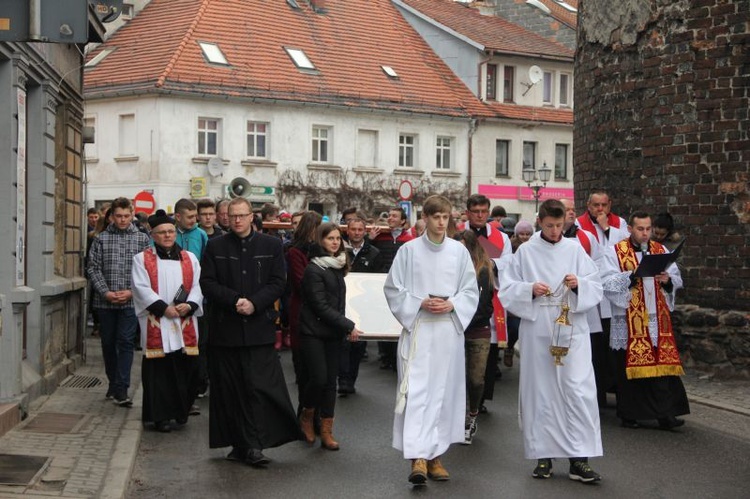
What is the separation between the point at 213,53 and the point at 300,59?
352cm

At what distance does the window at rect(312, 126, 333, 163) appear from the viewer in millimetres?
44750

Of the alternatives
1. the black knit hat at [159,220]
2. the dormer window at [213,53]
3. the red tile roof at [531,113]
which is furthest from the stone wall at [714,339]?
the red tile roof at [531,113]

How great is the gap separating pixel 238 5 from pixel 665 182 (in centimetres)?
3167

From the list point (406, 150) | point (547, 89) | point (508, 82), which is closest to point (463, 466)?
point (406, 150)

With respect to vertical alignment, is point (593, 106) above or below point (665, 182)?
above

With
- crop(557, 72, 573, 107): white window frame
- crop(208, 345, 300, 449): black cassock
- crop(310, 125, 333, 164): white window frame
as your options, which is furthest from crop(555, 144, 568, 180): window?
crop(208, 345, 300, 449): black cassock

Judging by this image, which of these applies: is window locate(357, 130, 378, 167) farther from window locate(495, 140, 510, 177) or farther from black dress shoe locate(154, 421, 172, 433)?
black dress shoe locate(154, 421, 172, 433)

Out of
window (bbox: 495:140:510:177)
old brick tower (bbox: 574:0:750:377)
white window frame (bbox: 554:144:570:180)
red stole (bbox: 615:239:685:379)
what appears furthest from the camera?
white window frame (bbox: 554:144:570:180)

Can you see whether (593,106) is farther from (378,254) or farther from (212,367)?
(212,367)

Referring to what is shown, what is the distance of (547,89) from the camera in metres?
52.9

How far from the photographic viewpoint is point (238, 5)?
45.1m

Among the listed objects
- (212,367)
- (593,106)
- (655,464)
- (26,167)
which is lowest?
(655,464)

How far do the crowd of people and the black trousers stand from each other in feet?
0.04

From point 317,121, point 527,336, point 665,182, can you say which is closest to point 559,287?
point 527,336
